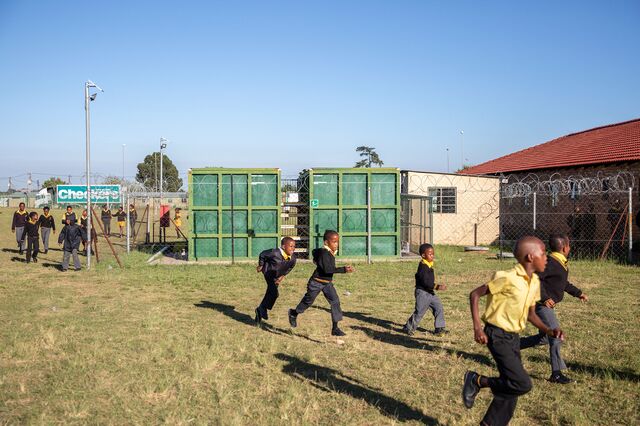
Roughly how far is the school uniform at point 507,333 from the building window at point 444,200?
63.3 ft

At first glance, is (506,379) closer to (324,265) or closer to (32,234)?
(324,265)

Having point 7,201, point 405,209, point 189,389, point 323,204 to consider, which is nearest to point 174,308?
point 189,389

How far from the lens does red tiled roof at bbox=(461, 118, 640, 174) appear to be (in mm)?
21453

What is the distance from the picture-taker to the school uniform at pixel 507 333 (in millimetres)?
4465

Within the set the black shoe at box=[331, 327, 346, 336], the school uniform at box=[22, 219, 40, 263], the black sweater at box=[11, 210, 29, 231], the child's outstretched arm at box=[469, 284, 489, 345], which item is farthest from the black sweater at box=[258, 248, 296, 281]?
the black sweater at box=[11, 210, 29, 231]

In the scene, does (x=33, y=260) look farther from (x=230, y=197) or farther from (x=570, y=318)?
(x=570, y=318)

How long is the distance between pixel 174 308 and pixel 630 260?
12.9 m

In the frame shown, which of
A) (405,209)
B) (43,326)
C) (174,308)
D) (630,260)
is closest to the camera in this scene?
(43,326)

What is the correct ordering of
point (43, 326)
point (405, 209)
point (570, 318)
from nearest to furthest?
point (43, 326) → point (570, 318) → point (405, 209)

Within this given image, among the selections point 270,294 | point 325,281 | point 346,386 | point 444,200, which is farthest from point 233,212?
point 346,386

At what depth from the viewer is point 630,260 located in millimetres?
16078

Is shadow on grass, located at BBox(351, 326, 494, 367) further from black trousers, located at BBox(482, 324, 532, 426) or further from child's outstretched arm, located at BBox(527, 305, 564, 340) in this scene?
black trousers, located at BBox(482, 324, 532, 426)

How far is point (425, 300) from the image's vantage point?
26.6 ft

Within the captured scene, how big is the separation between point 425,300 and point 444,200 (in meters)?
16.4
